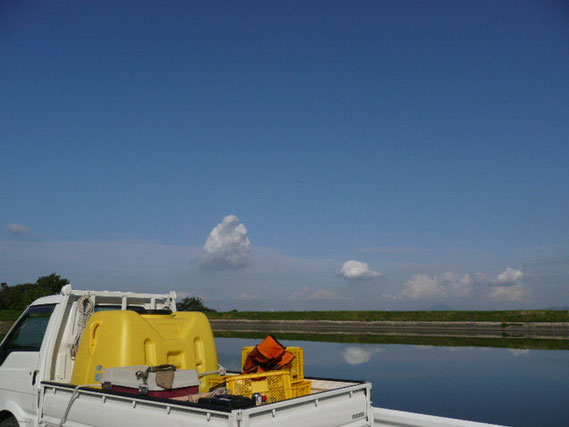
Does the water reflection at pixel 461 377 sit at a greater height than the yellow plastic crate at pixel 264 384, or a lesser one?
lesser

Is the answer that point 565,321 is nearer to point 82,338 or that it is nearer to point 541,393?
point 541,393

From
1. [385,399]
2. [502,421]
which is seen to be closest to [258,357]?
[502,421]

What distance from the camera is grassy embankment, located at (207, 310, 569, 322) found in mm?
46219

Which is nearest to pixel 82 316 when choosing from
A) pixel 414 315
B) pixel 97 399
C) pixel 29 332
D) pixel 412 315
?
pixel 29 332

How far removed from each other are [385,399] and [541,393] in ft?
14.3

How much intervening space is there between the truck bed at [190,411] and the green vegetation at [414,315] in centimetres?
4458

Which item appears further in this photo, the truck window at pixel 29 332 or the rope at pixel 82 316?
the truck window at pixel 29 332

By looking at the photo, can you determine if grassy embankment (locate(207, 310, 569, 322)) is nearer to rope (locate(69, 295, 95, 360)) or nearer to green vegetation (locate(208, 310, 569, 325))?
green vegetation (locate(208, 310, 569, 325))

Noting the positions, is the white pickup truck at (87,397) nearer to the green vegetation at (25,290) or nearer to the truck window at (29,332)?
the truck window at (29,332)

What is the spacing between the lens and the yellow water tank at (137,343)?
17.3 feet

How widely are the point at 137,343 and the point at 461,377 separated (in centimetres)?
1368

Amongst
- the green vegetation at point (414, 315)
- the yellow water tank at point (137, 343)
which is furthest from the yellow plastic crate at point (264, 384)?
the green vegetation at point (414, 315)

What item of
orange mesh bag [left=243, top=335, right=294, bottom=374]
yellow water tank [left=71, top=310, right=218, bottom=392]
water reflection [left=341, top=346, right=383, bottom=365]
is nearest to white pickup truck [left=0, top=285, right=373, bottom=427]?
yellow water tank [left=71, top=310, right=218, bottom=392]

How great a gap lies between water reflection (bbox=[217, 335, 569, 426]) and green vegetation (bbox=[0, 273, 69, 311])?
48864 mm
